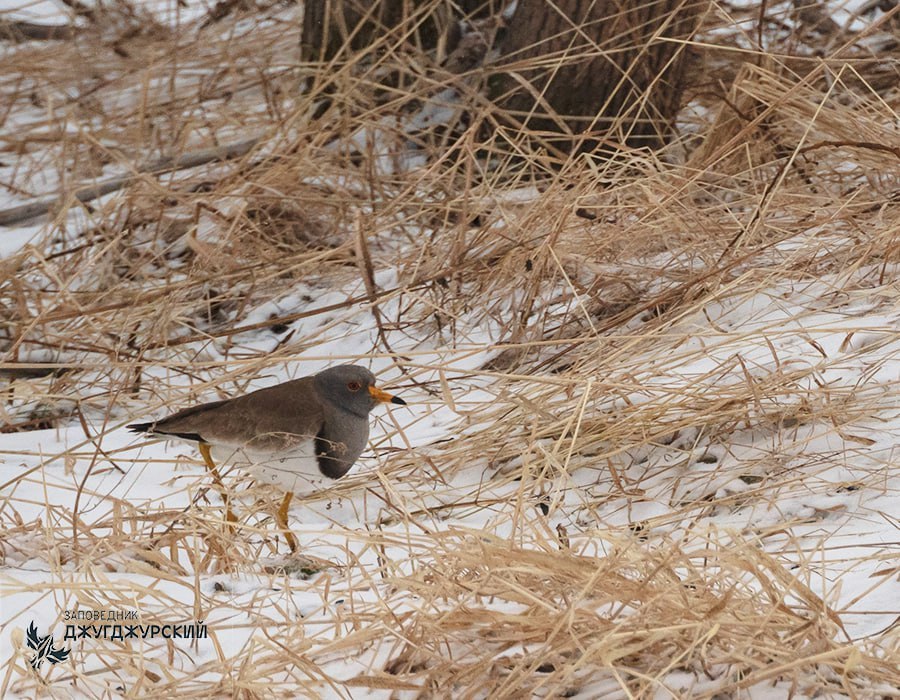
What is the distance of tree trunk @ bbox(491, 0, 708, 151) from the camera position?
4.12m

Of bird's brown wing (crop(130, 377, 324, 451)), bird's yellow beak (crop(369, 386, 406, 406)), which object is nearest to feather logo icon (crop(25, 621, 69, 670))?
bird's brown wing (crop(130, 377, 324, 451))

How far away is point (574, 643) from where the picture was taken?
5.70ft

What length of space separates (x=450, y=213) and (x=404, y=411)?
117 centimetres

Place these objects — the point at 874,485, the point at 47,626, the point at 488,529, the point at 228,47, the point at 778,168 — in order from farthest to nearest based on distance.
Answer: the point at 228,47, the point at 778,168, the point at 874,485, the point at 488,529, the point at 47,626

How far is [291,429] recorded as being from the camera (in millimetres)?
2508

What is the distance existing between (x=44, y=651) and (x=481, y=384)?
155cm

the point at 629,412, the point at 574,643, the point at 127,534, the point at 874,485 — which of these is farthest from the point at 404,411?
the point at 574,643

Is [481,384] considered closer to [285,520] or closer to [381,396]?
[381,396]

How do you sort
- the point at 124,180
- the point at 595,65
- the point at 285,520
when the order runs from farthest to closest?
Answer: the point at 124,180, the point at 595,65, the point at 285,520

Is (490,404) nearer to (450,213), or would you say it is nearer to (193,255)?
(450,213)

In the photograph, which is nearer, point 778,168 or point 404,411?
point 404,411

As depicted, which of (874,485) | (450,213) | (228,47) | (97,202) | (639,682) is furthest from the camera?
(228,47)

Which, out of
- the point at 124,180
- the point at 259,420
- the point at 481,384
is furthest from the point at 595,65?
the point at 259,420

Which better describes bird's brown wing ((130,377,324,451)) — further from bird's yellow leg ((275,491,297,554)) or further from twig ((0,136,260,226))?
twig ((0,136,260,226))
